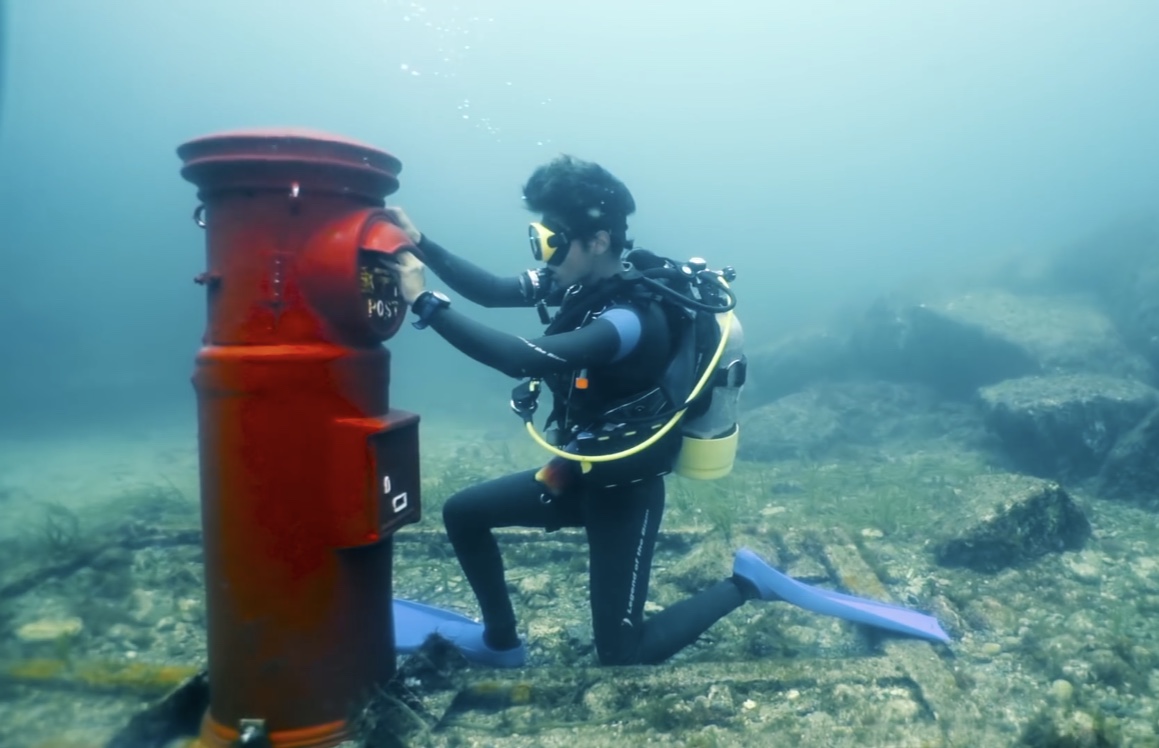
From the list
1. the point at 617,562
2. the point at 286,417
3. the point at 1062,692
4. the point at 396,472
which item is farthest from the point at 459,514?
the point at 1062,692

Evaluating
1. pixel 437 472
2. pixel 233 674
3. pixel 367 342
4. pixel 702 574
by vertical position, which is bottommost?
pixel 437 472

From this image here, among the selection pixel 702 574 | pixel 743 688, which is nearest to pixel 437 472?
pixel 702 574

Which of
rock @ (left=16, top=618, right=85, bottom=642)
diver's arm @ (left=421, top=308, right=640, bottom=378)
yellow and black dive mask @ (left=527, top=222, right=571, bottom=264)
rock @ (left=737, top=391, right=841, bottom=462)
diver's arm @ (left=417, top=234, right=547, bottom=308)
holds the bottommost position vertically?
rock @ (left=737, top=391, right=841, bottom=462)

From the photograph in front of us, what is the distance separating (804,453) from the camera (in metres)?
11.8

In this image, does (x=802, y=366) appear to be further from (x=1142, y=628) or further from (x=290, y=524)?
(x=290, y=524)

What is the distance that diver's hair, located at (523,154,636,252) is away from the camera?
3320mm

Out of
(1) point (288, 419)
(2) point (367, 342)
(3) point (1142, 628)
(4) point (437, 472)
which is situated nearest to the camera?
(1) point (288, 419)

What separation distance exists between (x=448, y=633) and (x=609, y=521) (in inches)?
47.2

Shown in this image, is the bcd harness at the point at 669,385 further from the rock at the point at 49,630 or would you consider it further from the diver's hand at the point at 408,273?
the rock at the point at 49,630

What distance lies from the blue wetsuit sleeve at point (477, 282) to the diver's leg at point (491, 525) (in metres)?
1.04

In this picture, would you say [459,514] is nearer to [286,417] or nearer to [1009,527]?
[286,417]

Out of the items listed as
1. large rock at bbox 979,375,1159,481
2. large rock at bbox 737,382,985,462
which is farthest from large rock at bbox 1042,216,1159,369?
large rock at bbox 979,375,1159,481

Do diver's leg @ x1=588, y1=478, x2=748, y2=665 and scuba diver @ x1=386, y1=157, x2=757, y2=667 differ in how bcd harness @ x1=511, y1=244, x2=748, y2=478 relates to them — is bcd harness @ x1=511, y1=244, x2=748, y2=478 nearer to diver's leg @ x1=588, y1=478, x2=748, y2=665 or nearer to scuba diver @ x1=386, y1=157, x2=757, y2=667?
scuba diver @ x1=386, y1=157, x2=757, y2=667

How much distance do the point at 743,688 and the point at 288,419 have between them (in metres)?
2.34
